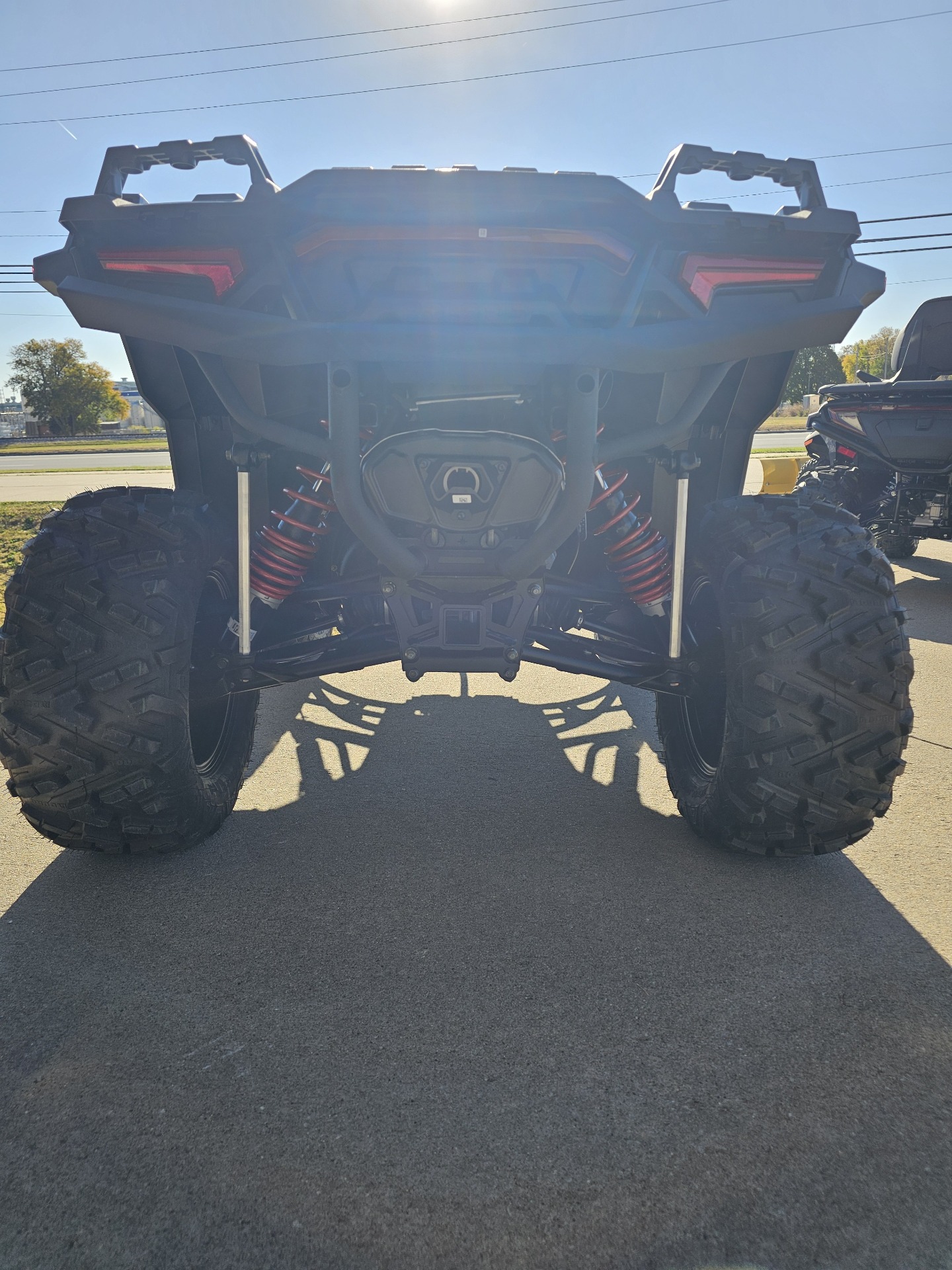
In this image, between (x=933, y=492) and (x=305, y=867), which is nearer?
(x=305, y=867)

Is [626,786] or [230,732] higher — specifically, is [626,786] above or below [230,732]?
below

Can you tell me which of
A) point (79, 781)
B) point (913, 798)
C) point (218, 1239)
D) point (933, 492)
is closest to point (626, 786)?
point (913, 798)

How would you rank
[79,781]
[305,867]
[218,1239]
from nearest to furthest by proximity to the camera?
[218,1239] < [79,781] < [305,867]

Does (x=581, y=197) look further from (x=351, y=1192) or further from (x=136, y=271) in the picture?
(x=351, y=1192)

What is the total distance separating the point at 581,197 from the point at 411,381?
640mm

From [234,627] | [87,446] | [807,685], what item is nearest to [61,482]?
[234,627]

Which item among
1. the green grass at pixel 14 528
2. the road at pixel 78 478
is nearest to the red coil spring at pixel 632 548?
the green grass at pixel 14 528

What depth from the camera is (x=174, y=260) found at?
7.78 ft

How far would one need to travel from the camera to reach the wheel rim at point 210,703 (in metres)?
2.96

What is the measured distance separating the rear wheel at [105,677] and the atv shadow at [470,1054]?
0.24 metres

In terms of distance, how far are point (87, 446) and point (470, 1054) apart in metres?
53.9

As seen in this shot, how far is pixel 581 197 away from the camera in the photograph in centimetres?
234

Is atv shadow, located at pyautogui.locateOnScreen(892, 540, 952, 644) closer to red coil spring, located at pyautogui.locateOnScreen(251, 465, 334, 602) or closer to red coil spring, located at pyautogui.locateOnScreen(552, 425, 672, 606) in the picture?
red coil spring, located at pyautogui.locateOnScreen(552, 425, 672, 606)

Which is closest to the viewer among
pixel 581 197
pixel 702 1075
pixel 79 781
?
pixel 702 1075
